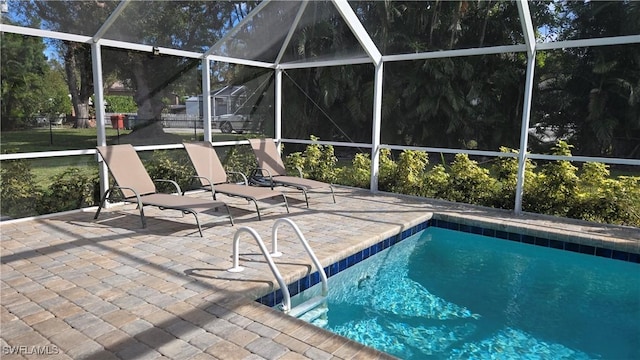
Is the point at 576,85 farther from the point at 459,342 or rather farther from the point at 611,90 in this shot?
the point at 459,342

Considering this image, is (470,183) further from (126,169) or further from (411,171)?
(126,169)

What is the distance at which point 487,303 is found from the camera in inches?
163

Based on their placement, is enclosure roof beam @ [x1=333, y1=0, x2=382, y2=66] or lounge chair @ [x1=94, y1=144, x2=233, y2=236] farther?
enclosure roof beam @ [x1=333, y1=0, x2=382, y2=66]

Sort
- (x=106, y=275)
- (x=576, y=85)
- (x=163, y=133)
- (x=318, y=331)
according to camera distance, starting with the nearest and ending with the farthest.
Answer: (x=318, y=331)
(x=106, y=275)
(x=163, y=133)
(x=576, y=85)

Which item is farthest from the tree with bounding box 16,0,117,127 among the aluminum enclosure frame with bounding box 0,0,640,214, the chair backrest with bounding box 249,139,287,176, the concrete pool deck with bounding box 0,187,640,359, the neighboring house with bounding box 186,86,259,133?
the chair backrest with bounding box 249,139,287,176

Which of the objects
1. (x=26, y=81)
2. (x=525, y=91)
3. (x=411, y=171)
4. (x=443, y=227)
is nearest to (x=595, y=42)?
(x=525, y=91)

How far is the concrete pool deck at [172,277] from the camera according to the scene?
2555 mm

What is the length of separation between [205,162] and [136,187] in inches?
48.1

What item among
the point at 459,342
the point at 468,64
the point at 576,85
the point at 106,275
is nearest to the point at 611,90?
the point at 576,85

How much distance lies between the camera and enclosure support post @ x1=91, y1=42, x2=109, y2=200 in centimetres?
573

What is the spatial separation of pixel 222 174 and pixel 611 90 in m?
8.40

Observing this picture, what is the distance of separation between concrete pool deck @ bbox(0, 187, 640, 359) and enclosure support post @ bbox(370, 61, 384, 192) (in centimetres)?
147

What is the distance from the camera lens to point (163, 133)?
6953 mm

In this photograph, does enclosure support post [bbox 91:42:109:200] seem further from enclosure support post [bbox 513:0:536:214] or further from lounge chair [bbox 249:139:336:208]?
enclosure support post [bbox 513:0:536:214]
